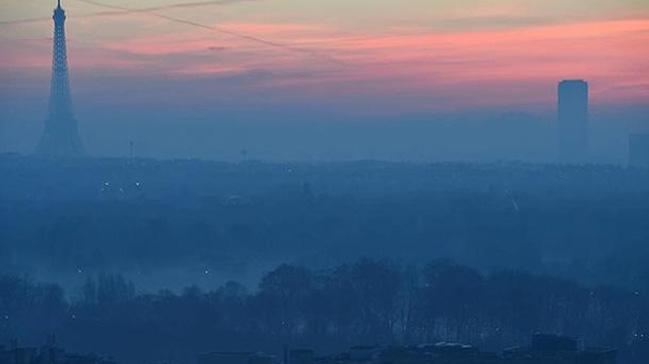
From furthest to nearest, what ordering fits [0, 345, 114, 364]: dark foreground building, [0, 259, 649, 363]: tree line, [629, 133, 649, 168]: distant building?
[629, 133, 649, 168]: distant building
[0, 259, 649, 363]: tree line
[0, 345, 114, 364]: dark foreground building

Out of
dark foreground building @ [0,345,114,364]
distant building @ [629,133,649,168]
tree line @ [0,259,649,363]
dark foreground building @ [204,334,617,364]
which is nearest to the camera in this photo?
dark foreground building @ [204,334,617,364]

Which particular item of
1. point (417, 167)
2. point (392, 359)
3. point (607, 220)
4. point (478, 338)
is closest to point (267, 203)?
point (607, 220)

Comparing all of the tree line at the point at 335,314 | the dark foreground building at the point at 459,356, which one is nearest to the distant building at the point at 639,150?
the tree line at the point at 335,314

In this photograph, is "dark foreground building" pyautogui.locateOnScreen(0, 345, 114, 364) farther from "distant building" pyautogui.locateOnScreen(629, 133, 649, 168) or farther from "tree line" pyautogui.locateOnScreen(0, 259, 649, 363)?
"distant building" pyautogui.locateOnScreen(629, 133, 649, 168)

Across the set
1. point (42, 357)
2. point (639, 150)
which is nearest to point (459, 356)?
point (42, 357)

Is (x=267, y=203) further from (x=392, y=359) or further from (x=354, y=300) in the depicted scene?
(x=392, y=359)

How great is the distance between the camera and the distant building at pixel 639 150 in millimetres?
159000

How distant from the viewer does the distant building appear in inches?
6260

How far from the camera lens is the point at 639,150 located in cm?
15912

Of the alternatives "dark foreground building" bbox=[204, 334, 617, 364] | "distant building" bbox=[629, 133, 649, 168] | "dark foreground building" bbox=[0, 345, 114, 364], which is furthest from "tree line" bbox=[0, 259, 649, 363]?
"distant building" bbox=[629, 133, 649, 168]

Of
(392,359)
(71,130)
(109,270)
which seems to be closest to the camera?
(392,359)

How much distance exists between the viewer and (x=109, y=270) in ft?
229

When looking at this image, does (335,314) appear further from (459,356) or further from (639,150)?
(639,150)

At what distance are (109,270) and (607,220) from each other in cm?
2456
